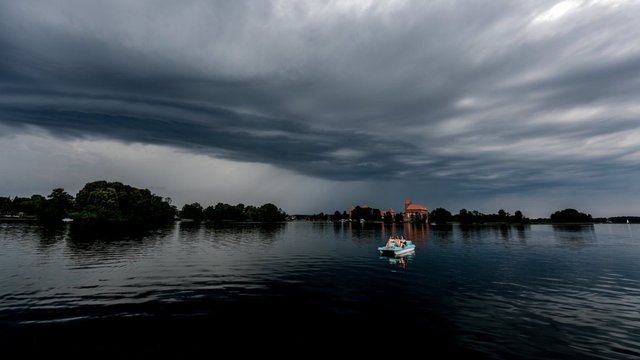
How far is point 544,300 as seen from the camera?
1165 inches

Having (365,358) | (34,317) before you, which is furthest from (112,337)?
(365,358)

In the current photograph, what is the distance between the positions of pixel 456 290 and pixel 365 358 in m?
21.3

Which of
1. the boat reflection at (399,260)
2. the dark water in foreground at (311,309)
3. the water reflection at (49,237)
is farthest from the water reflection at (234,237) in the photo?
the dark water in foreground at (311,309)

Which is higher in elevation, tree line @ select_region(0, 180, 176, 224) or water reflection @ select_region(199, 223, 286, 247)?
tree line @ select_region(0, 180, 176, 224)

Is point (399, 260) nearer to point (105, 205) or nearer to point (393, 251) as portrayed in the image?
point (393, 251)

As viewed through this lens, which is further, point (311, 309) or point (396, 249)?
point (396, 249)

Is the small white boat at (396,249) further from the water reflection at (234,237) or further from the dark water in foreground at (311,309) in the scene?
the water reflection at (234,237)

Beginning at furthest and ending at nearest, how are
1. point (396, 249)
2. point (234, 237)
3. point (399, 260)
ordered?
point (234, 237) < point (396, 249) < point (399, 260)

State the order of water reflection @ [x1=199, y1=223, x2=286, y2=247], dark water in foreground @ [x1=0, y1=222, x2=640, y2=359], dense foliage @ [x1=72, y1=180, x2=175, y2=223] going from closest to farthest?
dark water in foreground @ [x1=0, y1=222, x2=640, y2=359] < water reflection @ [x1=199, y1=223, x2=286, y2=247] < dense foliage @ [x1=72, y1=180, x2=175, y2=223]

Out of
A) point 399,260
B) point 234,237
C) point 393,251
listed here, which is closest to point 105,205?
point 234,237

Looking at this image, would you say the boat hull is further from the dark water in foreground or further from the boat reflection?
the dark water in foreground

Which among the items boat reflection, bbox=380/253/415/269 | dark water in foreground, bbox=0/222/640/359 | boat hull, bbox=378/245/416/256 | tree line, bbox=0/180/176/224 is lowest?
dark water in foreground, bbox=0/222/640/359

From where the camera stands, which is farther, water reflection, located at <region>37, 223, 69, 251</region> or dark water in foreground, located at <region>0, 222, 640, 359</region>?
water reflection, located at <region>37, 223, 69, 251</region>

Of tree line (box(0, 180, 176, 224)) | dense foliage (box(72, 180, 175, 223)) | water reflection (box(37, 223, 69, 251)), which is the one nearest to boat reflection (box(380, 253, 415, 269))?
water reflection (box(37, 223, 69, 251))
